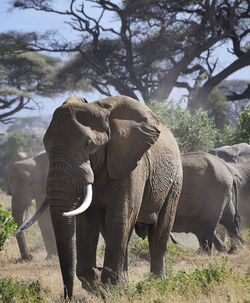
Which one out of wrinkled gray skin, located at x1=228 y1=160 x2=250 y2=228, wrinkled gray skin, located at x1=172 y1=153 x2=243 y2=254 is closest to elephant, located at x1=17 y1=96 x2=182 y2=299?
wrinkled gray skin, located at x1=172 y1=153 x2=243 y2=254

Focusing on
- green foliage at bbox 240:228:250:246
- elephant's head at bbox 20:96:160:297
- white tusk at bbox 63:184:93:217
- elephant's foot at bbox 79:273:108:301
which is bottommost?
green foliage at bbox 240:228:250:246

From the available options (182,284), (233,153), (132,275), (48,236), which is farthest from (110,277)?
(233,153)

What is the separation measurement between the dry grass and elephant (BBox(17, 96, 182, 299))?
1.08ft

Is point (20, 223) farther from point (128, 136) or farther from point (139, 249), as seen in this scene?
point (128, 136)

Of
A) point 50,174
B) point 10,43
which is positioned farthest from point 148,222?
point 10,43

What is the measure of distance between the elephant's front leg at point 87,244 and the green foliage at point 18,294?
0.44 metres

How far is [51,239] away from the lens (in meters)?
9.62

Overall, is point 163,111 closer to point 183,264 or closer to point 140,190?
point 183,264

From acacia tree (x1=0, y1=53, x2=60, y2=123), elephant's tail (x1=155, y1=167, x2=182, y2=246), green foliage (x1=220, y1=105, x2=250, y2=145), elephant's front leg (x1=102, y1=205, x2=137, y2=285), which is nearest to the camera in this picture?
elephant's front leg (x1=102, y1=205, x2=137, y2=285)

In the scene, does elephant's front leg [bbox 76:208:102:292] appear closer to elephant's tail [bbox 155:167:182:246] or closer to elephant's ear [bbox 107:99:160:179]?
elephant's ear [bbox 107:99:160:179]

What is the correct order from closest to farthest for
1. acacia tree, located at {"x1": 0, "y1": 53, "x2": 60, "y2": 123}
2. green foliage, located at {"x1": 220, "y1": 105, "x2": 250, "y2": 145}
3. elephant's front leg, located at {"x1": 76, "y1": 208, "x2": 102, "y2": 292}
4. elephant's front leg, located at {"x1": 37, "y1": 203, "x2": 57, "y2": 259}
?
elephant's front leg, located at {"x1": 76, "y1": 208, "x2": 102, "y2": 292} → elephant's front leg, located at {"x1": 37, "y1": 203, "x2": 57, "y2": 259} → green foliage, located at {"x1": 220, "y1": 105, "x2": 250, "y2": 145} → acacia tree, located at {"x1": 0, "y1": 53, "x2": 60, "y2": 123}

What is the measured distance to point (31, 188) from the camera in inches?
386

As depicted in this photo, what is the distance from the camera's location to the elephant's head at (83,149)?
4.66 meters

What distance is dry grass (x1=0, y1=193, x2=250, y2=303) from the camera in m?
4.64
